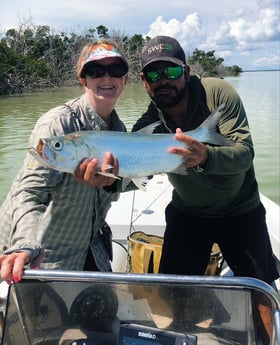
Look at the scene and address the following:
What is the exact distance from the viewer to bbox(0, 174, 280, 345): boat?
1849 mm

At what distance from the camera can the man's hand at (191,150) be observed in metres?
2.38

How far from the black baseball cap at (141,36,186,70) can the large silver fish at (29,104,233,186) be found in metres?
0.53

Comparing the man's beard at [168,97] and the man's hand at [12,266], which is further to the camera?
the man's beard at [168,97]

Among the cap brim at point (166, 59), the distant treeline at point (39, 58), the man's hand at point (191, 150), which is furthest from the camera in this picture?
the distant treeline at point (39, 58)

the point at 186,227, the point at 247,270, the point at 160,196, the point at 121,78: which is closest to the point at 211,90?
the point at 121,78

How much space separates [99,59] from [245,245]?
5.66ft

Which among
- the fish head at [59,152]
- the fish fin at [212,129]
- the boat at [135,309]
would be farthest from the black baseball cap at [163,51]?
the boat at [135,309]

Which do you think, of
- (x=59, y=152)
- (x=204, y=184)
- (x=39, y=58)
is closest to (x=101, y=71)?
(x=59, y=152)

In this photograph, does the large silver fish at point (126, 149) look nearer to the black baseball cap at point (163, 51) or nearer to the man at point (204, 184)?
the man at point (204, 184)

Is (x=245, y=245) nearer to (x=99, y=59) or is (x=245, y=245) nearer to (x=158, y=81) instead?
(x=158, y=81)

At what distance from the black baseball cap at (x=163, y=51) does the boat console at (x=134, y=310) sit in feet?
5.21

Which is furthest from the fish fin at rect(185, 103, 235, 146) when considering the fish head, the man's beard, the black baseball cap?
the fish head

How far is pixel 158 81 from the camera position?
2830 millimetres

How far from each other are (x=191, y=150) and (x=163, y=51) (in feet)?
2.74
